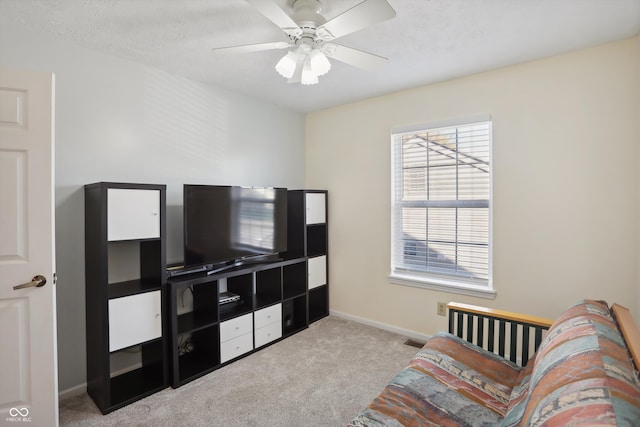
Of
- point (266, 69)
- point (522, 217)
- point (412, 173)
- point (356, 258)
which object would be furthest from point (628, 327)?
point (266, 69)

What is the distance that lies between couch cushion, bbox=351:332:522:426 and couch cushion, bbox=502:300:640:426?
4.9 inches

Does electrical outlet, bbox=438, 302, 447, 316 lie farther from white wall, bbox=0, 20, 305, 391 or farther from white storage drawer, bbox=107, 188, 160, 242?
white storage drawer, bbox=107, 188, 160, 242

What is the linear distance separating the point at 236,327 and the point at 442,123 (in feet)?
8.48

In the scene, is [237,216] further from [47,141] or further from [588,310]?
[588,310]

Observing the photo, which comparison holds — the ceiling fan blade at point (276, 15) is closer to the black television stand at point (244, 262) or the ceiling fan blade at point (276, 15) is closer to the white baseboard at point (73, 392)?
the black television stand at point (244, 262)

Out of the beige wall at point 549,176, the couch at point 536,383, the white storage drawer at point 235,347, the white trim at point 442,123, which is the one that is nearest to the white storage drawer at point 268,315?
the white storage drawer at point 235,347

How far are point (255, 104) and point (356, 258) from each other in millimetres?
2015

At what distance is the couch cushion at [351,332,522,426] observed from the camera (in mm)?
1324

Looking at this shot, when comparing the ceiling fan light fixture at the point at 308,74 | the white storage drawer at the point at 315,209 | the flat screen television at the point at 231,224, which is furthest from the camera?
the white storage drawer at the point at 315,209

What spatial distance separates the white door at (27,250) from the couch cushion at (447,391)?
1.74m

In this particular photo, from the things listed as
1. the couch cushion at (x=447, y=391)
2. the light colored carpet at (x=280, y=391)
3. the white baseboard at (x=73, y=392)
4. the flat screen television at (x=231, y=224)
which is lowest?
the light colored carpet at (x=280, y=391)

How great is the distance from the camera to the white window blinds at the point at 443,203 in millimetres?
2855

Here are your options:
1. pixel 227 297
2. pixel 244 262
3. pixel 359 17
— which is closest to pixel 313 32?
pixel 359 17

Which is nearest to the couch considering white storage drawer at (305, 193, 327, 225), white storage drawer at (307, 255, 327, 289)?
white storage drawer at (307, 255, 327, 289)
